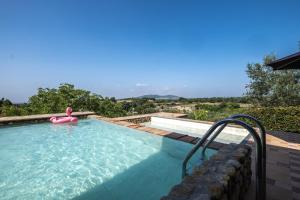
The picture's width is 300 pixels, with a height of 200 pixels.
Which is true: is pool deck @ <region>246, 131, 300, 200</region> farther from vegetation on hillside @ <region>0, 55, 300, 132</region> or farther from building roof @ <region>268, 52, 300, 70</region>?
vegetation on hillside @ <region>0, 55, 300, 132</region>

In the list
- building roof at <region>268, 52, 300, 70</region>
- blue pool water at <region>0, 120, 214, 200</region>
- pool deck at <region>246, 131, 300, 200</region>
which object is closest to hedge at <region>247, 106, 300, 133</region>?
pool deck at <region>246, 131, 300, 200</region>

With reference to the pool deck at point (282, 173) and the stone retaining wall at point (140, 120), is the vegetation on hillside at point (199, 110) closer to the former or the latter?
the stone retaining wall at point (140, 120)

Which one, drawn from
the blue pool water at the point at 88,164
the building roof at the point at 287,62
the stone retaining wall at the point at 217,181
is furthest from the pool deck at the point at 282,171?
the building roof at the point at 287,62

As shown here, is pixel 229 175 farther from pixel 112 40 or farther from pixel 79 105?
pixel 112 40

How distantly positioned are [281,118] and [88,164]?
29.5 feet

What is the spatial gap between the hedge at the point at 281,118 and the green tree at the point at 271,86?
7.31 metres

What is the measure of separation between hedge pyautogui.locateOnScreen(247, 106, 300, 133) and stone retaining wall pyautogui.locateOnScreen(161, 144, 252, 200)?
743 centimetres

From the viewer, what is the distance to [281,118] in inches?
340

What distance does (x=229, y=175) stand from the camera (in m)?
2.06

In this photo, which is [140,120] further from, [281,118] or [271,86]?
[271,86]

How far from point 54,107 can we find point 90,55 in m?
6.71

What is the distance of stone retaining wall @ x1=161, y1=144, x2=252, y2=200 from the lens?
1699 mm

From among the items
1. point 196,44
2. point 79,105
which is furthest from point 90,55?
point 196,44

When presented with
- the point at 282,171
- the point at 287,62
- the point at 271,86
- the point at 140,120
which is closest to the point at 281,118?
the point at 287,62
